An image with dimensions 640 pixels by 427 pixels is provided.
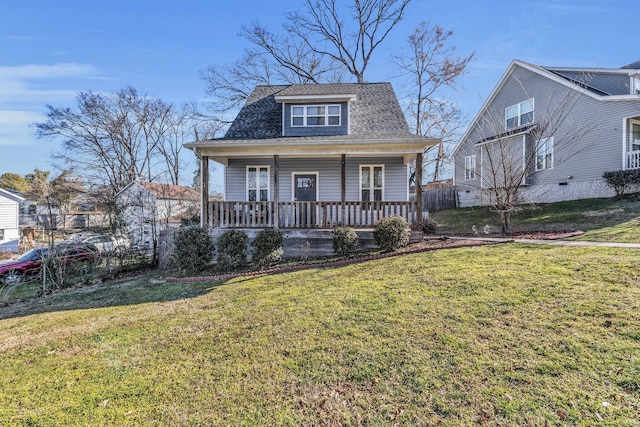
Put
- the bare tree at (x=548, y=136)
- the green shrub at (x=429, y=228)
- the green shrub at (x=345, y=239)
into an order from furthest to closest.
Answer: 1. the bare tree at (x=548, y=136)
2. the green shrub at (x=429, y=228)
3. the green shrub at (x=345, y=239)

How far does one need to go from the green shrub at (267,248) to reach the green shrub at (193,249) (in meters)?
1.56

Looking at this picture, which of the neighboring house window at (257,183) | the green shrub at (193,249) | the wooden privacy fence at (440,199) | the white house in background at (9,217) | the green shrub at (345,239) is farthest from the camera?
the white house in background at (9,217)

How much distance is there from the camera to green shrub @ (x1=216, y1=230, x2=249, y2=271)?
9812mm

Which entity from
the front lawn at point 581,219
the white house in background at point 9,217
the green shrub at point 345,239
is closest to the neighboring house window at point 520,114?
the front lawn at point 581,219

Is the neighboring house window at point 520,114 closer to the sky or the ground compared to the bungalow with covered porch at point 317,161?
closer to the sky

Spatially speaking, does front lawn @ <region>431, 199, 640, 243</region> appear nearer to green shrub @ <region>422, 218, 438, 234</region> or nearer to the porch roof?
green shrub @ <region>422, 218, 438, 234</region>

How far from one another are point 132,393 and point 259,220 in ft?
26.6

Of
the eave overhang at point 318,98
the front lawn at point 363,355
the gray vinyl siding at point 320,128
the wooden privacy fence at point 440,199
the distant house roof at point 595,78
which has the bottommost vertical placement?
the front lawn at point 363,355

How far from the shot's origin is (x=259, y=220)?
37.1 ft

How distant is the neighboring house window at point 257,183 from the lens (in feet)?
44.9

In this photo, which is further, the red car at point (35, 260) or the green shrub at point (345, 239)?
the red car at point (35, 260)

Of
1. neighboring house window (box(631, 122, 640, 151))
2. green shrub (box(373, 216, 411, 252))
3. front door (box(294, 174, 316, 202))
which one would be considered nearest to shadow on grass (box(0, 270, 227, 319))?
green shrub (box(373, 216, 411, 252))

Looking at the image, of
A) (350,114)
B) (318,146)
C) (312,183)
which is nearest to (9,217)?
(312,183)

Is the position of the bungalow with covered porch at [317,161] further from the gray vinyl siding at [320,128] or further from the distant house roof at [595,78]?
the distant house roof at [595,78]
